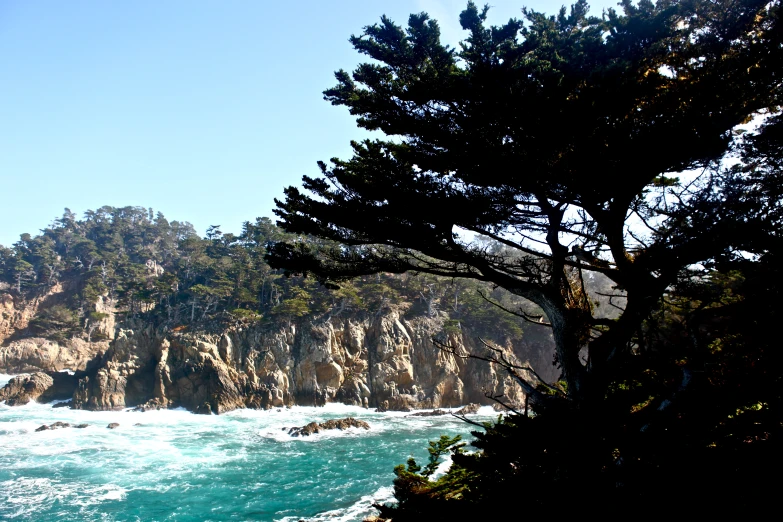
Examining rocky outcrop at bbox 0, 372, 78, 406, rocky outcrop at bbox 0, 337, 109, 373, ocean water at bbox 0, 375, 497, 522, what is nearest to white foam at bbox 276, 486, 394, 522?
ocean water at bbox 0, 375, 497, 522

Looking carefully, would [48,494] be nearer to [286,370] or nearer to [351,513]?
[351,513]

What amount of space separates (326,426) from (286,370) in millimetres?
8350

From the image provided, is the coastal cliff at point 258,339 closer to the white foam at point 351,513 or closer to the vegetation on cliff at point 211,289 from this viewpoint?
the vegetation on cliff at point 211,289

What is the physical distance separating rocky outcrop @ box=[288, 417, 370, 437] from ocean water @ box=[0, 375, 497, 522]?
531mm

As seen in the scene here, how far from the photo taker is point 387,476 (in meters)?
16.1

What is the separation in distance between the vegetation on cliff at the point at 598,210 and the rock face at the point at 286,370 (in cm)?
2499

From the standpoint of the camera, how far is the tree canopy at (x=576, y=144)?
192 inches

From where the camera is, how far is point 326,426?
76.7 feet

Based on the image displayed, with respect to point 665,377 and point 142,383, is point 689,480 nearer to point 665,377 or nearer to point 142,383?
point 665,377

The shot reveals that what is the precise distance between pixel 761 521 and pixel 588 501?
3.27 ft

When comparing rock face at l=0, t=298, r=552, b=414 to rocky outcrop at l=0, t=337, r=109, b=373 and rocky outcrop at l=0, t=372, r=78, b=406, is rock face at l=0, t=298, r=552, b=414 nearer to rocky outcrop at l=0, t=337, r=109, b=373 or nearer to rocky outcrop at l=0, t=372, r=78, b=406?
rocky outcrop at l=0, t=372, r=78, b=406

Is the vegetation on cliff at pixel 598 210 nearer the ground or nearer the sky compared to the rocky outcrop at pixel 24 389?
nearer the sky

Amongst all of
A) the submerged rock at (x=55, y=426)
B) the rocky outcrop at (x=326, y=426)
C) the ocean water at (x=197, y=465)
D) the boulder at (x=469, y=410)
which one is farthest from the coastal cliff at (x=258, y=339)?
the rocky outcrop at (x=326, y=426)

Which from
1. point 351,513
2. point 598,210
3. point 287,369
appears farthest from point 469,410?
point 598,210
